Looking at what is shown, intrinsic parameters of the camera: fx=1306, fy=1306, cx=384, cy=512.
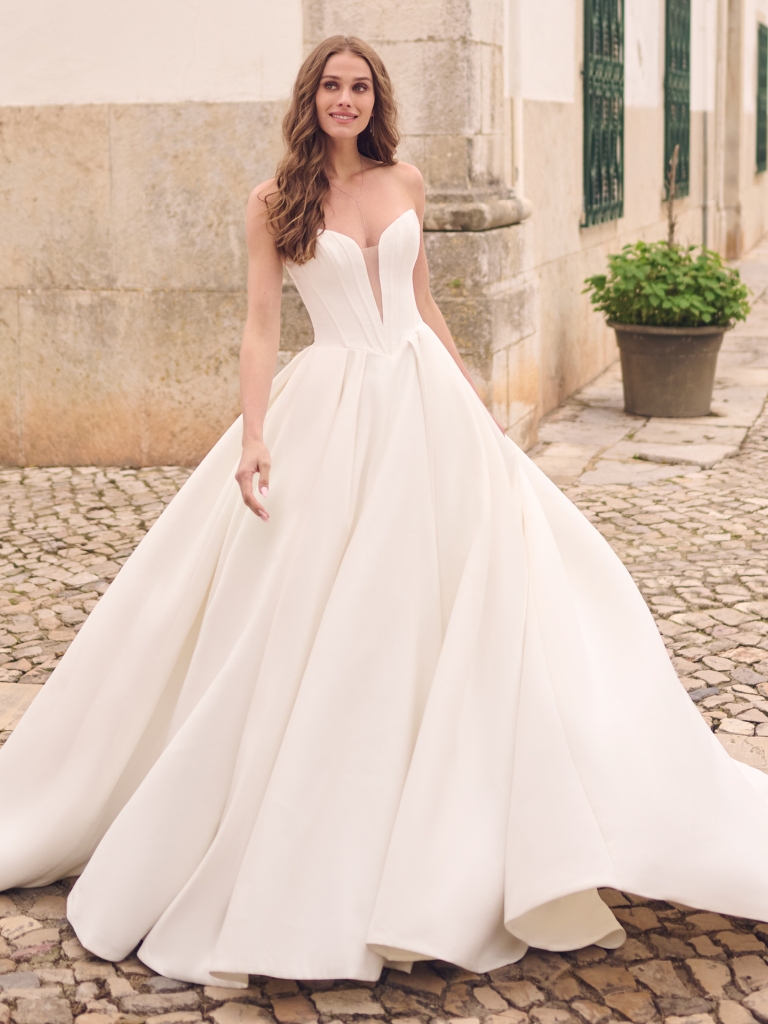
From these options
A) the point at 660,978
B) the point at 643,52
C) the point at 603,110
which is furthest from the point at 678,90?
the point at 660,978

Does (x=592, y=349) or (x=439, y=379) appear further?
(x=592, y=349)

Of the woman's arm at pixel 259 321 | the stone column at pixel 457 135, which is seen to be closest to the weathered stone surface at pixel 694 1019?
the woman's arm at pixel 259 321

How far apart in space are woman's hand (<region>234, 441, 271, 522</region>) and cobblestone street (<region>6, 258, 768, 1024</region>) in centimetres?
91

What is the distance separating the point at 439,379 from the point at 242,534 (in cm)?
54

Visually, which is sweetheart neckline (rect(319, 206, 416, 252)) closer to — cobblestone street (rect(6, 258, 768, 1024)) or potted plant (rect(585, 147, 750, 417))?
cobblestone street (rect(6, 258, 768, 1024))

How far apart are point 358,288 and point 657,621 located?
2.11 metres

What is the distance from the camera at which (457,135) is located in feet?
19.7

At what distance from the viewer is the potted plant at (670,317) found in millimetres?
7719

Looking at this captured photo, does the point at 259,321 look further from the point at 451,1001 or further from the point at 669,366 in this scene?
the point at 669,366

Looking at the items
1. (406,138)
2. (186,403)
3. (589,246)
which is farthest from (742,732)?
(589,246)

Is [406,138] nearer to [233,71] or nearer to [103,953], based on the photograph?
[233,71]

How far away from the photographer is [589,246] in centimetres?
914

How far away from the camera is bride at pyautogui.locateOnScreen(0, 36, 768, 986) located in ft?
7.92

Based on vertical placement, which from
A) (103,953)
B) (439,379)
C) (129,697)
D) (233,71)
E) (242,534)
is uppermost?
(233,71)
